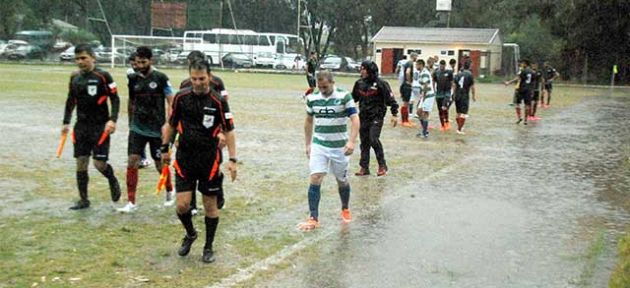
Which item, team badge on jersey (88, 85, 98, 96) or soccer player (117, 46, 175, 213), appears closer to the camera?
team badge on jersey (88, 85, 98, 96)

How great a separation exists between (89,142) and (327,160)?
261 centimetres

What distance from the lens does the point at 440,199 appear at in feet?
30.2

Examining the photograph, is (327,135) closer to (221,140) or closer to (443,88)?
(221,140)

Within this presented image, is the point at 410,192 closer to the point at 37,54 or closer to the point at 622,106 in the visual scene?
the point at 622,106

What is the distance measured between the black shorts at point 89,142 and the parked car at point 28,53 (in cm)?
5505

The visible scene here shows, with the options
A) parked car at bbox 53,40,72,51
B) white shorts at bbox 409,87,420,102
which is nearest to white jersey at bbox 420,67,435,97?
white shorts at bbox 409,87,420,102

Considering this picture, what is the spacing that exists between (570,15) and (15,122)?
3828 cm

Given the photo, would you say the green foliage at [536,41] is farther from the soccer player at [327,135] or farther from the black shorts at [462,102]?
the soccer player at [327,135]

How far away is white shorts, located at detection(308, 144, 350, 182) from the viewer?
7609 millimetres

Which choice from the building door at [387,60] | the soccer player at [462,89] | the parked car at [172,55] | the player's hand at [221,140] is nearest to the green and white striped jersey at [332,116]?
the player's hand at [221,140]

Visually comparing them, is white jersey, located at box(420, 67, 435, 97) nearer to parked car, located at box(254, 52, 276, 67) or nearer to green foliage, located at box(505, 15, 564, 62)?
green foliage, located at box(505, 15, 564, 62)

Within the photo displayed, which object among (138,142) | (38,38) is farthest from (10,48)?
(138,142)

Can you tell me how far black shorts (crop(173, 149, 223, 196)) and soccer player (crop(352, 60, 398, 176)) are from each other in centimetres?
479

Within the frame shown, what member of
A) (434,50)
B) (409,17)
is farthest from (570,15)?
(409,17)
